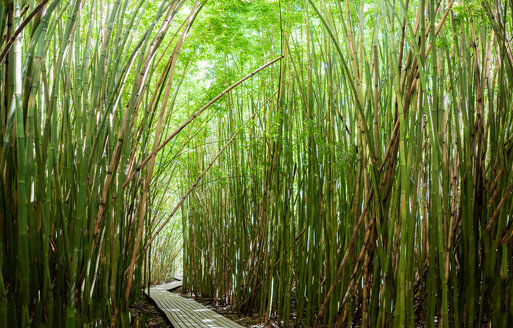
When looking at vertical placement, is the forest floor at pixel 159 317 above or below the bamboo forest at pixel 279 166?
below

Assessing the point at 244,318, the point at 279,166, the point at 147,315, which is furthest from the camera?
the point at 244,318

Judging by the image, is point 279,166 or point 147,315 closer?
point 279,166

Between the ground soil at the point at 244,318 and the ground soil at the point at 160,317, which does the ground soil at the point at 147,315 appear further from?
the ground soil at the point at 244,318

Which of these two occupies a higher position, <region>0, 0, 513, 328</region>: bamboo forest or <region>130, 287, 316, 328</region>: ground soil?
<region>0, 0, 513, 328</region>: bamboo forest

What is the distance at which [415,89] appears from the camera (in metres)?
1.47

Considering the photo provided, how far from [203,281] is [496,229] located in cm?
367

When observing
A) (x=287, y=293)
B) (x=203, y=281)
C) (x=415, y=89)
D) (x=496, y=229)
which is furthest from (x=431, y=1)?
(x=203, y=281)

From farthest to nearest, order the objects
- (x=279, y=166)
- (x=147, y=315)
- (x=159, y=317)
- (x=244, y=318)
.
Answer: (x=159, y=317)
(x=244, y=318)
(x=147, y=315)
(x=279, y=166)

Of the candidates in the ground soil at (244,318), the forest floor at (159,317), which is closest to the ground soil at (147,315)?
the forest floor at (159,317)

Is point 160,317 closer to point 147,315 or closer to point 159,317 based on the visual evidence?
point 159,317

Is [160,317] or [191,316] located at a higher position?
[191,316]

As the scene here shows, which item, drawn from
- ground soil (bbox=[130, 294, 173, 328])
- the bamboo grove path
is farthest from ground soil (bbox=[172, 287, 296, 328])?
ground soil (bbox=[130, 294, 173, 328])

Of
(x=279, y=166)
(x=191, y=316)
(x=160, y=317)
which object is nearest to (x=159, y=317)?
(x=160, y=317)

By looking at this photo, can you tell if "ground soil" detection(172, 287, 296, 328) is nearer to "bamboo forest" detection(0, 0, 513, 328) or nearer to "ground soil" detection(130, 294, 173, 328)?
"bamboo forest" detection(0, 0, 513, 328)
